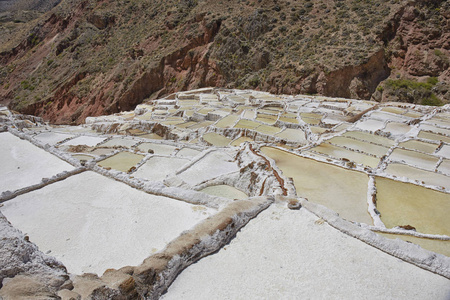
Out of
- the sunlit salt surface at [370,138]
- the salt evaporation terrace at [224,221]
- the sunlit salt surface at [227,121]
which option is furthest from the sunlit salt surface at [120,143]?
the sunlit salt surface at [370,138]

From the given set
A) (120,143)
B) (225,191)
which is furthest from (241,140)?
(225,191)

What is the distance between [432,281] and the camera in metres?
3.99

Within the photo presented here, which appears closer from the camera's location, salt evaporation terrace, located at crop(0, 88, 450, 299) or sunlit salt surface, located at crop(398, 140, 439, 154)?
salt evaporation terrace, located at crop(0, 88, 450, 299)

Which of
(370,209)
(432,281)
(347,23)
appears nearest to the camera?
(432,281)

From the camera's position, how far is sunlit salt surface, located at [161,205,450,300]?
3.72 meters

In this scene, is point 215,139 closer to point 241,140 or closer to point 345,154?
point 241,140

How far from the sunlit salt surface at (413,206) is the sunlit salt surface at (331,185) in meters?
0.46

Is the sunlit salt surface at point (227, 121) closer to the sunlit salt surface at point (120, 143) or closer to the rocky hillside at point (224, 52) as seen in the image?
the sunlit salt surface at point (120, 143)

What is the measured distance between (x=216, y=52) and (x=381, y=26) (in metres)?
17.2

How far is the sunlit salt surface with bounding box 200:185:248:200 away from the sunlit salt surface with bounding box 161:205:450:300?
2.72 meters

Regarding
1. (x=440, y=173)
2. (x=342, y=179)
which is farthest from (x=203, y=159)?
(x=440, y=173)

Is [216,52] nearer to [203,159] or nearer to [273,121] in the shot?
[273,121]

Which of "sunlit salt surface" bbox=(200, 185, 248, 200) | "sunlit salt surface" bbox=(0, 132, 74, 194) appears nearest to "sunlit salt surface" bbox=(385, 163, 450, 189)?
"sunlit salt surface" bbox=(200, 185, 248, 200)

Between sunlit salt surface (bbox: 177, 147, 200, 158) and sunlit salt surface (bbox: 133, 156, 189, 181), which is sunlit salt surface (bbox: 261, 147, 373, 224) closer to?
sunlit salt surface (bbox: 177, 147, 200, 158)
